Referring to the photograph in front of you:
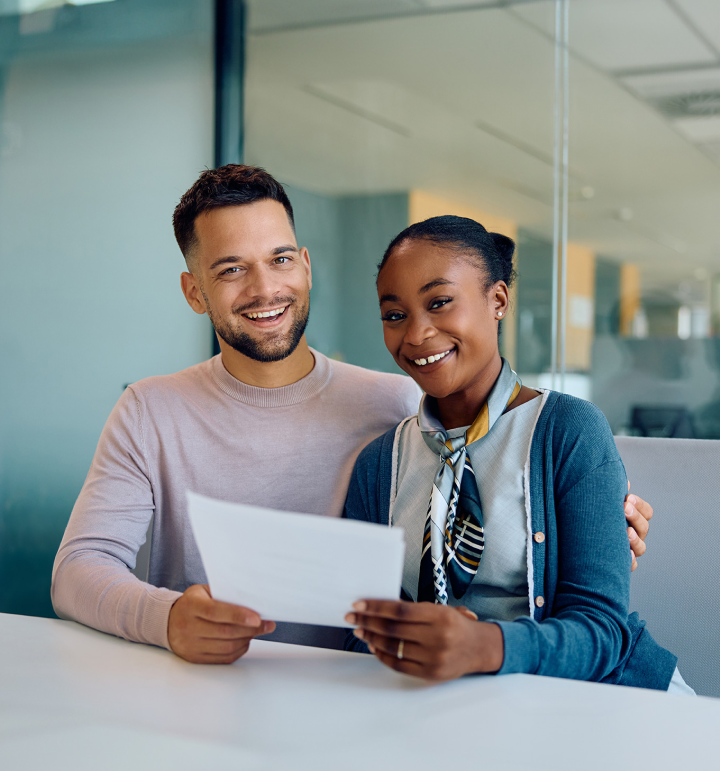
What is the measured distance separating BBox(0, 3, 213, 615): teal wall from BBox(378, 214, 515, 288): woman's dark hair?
7.08ft

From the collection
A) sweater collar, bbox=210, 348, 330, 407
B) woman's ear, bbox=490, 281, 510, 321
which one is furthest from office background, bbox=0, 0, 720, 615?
woman's ear, bbox=490, 281, 510, 321

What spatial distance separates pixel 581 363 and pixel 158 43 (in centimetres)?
230

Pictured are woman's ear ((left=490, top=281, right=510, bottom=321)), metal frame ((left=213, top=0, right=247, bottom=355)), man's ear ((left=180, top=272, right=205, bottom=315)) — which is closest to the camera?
woman's ear ((left=490, top=281, right=510, bottom=321))

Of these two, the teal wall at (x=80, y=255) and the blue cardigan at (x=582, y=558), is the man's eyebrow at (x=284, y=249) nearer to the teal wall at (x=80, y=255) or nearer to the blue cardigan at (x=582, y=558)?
the blue cardigan at (x=582, y=558)

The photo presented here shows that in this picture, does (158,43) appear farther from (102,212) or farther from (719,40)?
(719,40)

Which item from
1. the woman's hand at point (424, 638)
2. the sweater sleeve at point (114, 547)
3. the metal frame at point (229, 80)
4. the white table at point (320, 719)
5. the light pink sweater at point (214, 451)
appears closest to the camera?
the white table at point (320, 719)

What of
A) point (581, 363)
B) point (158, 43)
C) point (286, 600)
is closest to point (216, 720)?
point (286, 600)

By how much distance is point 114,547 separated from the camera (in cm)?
133

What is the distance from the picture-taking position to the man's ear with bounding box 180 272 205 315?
1.66 meters

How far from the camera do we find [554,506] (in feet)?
3.83

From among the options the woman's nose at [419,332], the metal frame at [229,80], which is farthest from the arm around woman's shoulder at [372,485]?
the metal frame at [229,80]

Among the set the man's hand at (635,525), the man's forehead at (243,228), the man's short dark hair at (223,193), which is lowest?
the man's hand at (635,525)

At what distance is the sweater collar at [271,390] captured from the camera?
1565 mm

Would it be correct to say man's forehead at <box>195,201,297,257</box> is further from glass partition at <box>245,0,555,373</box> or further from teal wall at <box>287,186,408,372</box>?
teal wall at <box>287,186,408,372</box>
